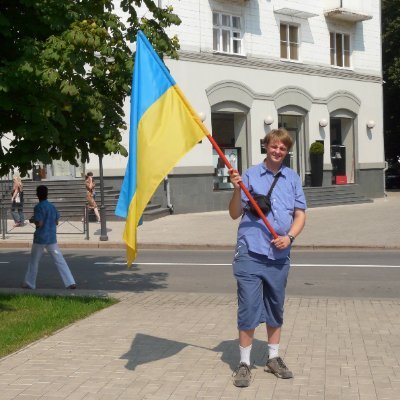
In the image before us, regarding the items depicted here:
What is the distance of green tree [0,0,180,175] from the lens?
8.89 metres

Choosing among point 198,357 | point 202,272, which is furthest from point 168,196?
point 198,357

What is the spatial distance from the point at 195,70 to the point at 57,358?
79.7 ft

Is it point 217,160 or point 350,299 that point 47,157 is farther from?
point 217,160

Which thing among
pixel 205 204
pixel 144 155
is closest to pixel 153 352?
pixel 144 155

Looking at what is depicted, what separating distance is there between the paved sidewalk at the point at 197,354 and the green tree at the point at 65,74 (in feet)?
7.15

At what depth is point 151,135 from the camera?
6.55 metres

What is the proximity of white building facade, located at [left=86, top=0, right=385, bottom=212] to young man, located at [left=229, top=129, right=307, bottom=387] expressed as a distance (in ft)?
73.4

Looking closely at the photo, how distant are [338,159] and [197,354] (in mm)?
31596

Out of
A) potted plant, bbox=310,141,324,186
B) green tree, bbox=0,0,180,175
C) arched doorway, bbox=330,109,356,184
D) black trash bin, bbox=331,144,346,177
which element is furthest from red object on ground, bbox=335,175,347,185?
green tree, bbox=0,0,180,175

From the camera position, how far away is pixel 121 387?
604 centimetres

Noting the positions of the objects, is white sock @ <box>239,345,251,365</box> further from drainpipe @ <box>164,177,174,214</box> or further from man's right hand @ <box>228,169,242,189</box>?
drainpipe @ <box>164,177,174,214</box>

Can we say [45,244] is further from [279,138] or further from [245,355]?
[279,138]

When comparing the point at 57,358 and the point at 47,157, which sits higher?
the point at 47,157

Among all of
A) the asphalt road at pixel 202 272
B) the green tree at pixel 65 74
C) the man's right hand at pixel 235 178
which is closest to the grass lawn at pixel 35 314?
the green tree at pixel 65 74
